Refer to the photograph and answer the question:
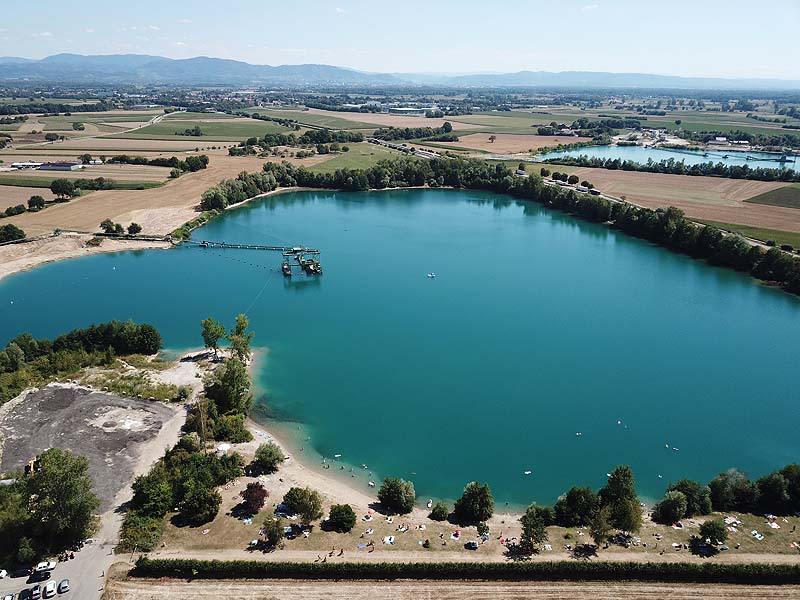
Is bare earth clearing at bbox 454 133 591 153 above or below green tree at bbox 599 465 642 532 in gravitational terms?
above

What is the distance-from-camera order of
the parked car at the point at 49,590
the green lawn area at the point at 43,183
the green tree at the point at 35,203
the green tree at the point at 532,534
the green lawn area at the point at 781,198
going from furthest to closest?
1. the green lawn area at the point at 43,183
2. the green lawn area at the point at 781,198
3. the green tree at the point at 35,203
4. the green tree at the point at 532,534
5. the parked car at the point at 49,590

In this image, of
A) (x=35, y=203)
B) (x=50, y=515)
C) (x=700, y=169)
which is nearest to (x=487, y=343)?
(x=50, y=515)

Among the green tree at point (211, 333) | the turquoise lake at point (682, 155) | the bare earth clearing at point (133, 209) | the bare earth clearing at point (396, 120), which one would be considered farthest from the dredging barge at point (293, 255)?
the bare earth clearing at point (396, 120)

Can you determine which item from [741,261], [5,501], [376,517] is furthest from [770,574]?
[741,261]

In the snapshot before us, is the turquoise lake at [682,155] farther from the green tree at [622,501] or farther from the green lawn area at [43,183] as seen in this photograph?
the green tree at [622,501]

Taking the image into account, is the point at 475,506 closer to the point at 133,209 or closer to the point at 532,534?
the point at 532,534

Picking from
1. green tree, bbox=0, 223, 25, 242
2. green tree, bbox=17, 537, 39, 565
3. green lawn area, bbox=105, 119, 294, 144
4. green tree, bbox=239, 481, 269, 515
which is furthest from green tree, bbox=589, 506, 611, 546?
green lawn area, bbox=105, 119, 294, 144

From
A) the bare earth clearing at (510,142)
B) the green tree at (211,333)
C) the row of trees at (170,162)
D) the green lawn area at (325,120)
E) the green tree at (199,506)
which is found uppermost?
the green lawn area at (325,120)

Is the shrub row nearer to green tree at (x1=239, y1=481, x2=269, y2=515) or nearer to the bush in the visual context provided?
the bush
